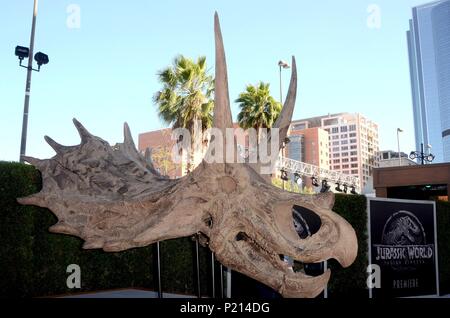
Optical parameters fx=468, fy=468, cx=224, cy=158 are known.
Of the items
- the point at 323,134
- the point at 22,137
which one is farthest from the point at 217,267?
the point at 323,134

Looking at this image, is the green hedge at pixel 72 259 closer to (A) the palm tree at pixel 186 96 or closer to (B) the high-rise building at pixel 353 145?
(A) the palm tree at pixel 186 96

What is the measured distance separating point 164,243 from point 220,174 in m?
8.14

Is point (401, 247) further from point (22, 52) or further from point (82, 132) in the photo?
point (22, 52)

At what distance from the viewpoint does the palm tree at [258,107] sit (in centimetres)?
2478

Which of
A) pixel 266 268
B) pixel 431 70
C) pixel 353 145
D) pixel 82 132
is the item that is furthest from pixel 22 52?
pixel 353 145

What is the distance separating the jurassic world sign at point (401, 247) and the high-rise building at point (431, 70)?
70608 mm

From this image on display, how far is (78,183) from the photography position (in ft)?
14.1

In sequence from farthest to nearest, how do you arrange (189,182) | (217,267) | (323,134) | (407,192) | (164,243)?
(323,134) < (407,192) < (164,243) < (217,267) < (189,182)

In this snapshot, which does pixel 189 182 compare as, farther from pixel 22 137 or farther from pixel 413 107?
pixel 413 107

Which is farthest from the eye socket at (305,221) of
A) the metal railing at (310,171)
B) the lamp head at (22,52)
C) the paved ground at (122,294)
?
the metal railing at (310,171)

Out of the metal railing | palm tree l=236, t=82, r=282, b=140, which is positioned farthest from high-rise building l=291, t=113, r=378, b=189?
palm tree l=236, t=82, r=282, b=140

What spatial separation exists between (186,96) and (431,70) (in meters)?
73.7

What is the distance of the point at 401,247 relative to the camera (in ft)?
39.0

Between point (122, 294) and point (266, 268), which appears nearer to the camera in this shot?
point (266, 268)
